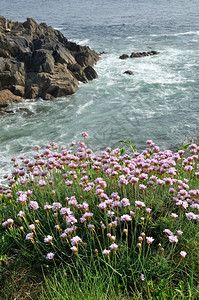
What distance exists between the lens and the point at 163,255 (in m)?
3.47

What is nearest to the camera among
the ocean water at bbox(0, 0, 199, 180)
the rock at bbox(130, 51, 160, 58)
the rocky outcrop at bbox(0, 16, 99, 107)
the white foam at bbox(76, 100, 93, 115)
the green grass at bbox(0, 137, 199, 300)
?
the green grass at bbox(0, 137, 199, 300)

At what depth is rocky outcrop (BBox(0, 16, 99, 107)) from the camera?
703 inches

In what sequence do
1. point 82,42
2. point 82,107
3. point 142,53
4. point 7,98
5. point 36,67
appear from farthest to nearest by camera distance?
point 82,42 → point 142,53 → point 36,67 → point 7,98 → point 82,107

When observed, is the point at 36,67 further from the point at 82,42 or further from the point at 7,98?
the point at 82,42

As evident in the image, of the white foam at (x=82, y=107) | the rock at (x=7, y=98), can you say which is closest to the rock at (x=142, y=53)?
the white foam at (x=82, y=107)

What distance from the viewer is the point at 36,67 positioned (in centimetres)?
1931

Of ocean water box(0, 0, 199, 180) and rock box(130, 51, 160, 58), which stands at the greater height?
rock box(130, 51, 160, 58)

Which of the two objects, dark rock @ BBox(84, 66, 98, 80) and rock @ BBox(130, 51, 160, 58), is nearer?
dark rock @ BBox(84, 66, 98, 80)

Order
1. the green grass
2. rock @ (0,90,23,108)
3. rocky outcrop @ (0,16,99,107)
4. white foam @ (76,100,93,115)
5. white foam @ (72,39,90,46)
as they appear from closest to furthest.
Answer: the green grass
white foam @ (76,100,93,115)
rock @ (0,90,23,108)
rocky outcrop @ (0,16,99,107)
white foam @ (72,39,90,46)

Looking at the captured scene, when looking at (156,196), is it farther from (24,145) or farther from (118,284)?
(24,145)

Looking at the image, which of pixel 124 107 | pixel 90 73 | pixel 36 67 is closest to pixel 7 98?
pixel 36 67

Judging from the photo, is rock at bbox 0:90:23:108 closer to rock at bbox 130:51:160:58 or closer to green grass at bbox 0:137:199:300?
green grass at bbox 0:137:199:300

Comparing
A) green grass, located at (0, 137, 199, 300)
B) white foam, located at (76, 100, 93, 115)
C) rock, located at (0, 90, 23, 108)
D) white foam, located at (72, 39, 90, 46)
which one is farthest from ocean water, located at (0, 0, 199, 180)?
green grass, located at (0, 137, 199, 300)

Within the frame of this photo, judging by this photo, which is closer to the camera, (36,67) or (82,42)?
(36,67)
